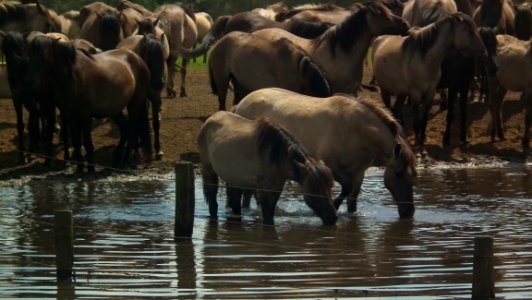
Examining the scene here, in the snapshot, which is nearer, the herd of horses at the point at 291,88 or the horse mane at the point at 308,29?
the herd of horses at the point at 291,88

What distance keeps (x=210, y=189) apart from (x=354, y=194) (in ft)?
5.51

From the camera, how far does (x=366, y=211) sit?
16.4 metres

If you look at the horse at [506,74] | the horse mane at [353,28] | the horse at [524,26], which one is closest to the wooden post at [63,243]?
the horse mane at [353,28]

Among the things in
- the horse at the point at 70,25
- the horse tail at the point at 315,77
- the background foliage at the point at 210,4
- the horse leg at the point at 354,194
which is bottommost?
the background foliage at the point at 210,4

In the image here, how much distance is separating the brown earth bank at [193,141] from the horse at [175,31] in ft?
3.90

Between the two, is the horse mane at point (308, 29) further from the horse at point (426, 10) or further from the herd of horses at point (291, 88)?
the horse at point (426, 10)

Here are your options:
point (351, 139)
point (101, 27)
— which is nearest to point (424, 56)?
point (351, 139)

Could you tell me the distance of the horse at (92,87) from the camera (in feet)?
62.7

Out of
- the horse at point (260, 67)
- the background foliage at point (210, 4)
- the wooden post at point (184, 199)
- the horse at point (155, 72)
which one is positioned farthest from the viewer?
the background foliage at point (210, 4)

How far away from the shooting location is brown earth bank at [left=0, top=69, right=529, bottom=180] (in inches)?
778

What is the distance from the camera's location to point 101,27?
965 inches

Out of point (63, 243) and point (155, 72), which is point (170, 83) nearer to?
point (155, 72)

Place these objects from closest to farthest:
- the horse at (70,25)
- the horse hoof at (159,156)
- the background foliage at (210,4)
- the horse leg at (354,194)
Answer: the horse leg at (354,194)
the horse hoof at (159,156)
the horse at (70,25)
the background foliage at (210,4)

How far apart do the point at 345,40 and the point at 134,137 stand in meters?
3.29
